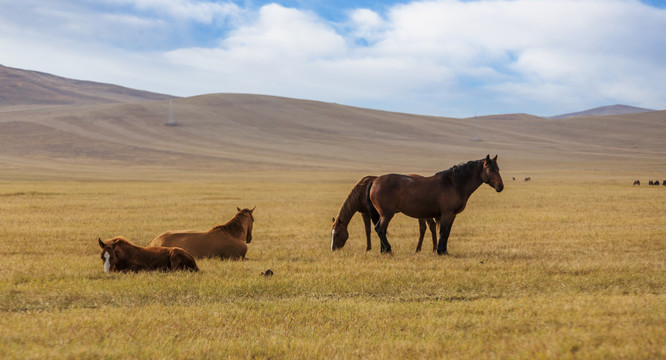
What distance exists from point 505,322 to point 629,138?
141 metres

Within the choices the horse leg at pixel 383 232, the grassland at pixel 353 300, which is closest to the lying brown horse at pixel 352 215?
the grassland at pixel 353 300

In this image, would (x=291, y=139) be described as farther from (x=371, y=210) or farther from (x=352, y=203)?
(x=371, y=210)

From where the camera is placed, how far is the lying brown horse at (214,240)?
38.7ft

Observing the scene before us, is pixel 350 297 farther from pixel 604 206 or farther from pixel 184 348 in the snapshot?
pixel 604 206

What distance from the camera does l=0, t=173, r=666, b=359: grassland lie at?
5906mm

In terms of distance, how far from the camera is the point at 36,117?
120250 mm

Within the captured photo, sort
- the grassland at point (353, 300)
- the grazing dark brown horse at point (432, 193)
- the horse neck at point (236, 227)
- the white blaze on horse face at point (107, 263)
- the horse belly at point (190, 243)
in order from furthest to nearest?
the grazing dark brown horse at point (432, 193), the horse neck at point (236, 227), the horse belly at point (190, 243), the white blaze on horse face at point (107, 263), the grassland at point (353, 300)

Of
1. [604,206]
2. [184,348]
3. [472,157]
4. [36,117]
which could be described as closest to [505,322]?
[184,348]

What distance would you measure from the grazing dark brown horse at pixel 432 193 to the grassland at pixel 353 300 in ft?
3.09

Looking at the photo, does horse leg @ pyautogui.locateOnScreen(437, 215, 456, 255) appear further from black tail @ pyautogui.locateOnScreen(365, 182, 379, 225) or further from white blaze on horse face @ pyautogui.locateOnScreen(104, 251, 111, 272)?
white blaze on horse face @ pyautogui.locateOnScreen(104, 251, 111, 272)

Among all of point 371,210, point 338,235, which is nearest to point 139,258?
point 338,235

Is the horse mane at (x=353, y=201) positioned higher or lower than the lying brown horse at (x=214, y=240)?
higher

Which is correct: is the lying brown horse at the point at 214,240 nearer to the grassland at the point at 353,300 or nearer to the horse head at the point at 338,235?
the grassland at the point at 353,300

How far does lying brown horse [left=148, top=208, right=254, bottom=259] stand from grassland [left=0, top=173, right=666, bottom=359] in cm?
50
